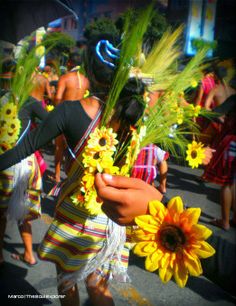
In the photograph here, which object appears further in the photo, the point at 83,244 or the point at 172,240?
the point at 83,244

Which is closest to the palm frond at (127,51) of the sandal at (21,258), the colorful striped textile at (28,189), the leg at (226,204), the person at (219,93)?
the colorful striped textile at (28,189)

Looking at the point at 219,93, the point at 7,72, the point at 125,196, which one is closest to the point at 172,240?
the point at 125,196

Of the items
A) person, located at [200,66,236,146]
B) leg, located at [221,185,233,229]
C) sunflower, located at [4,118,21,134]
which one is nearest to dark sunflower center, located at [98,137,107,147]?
sunflower, located at [4,118,21,134]

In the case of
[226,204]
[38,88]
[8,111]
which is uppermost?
[38,88]

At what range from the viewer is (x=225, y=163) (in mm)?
4203

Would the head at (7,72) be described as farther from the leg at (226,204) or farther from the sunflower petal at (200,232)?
the leg at (226,204)

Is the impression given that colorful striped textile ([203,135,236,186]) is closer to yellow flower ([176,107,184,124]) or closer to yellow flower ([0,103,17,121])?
yellow flower ([176,107,184,124])

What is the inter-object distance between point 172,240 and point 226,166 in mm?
A: 3142

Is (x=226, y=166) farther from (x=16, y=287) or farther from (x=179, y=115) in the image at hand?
(x=16, y=287)

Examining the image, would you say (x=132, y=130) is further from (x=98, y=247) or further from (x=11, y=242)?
(x=11, y=242)

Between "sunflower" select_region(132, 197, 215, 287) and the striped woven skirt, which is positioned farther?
the striped woven skirt

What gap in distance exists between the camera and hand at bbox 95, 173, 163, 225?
4.15 ft

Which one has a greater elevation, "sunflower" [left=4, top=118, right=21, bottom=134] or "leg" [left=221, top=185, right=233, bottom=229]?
"sunflower" [left=4, top=118, right=21, bottom=134]

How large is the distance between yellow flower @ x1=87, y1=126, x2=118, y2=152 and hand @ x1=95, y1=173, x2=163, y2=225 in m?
0.49
